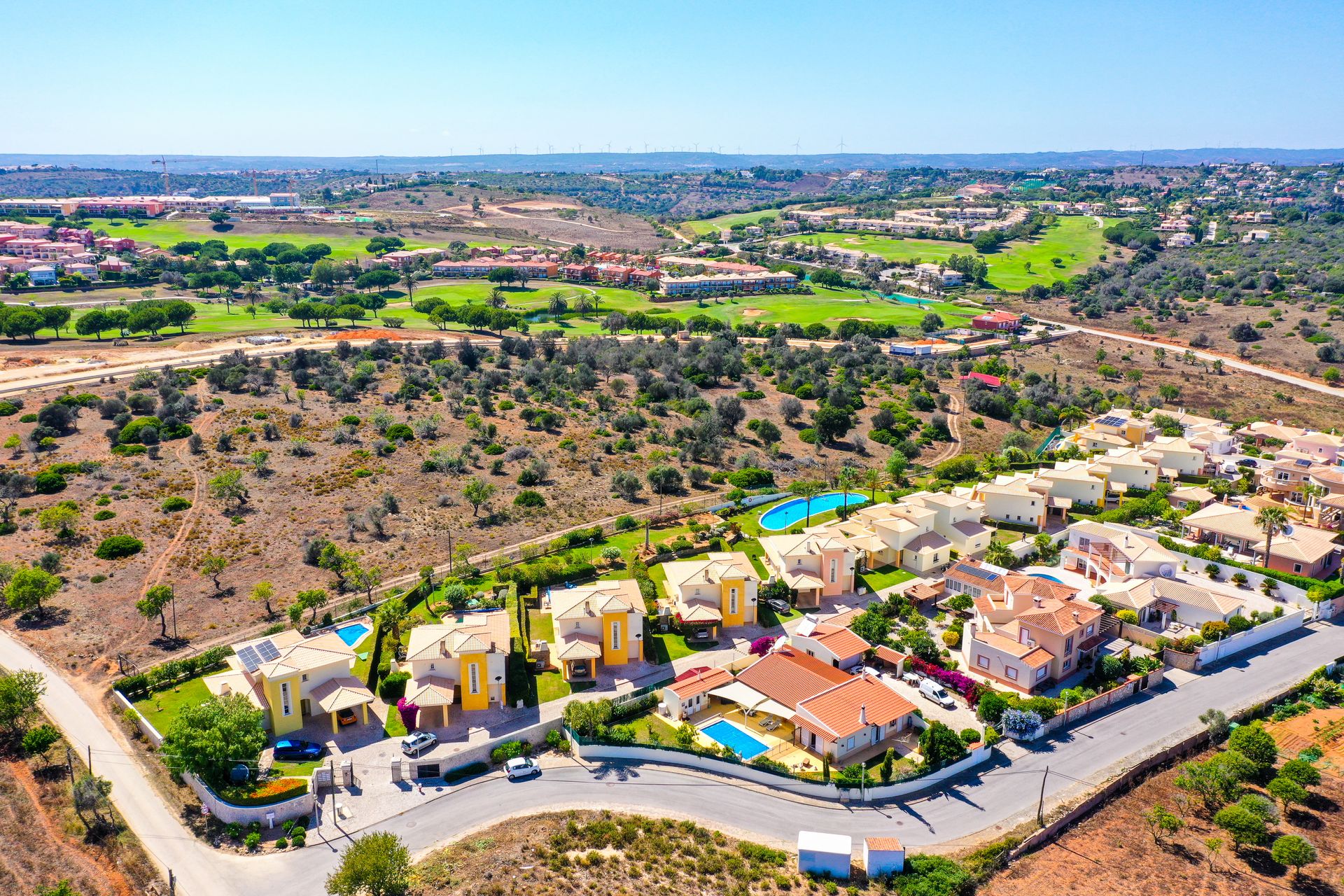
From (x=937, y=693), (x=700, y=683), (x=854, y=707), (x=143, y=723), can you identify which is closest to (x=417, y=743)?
(x=143, y=723)

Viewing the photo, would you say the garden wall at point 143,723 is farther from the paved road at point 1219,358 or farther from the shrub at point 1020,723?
the paved road at point 1219,358

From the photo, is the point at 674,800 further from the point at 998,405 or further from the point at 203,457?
the point at 998,405

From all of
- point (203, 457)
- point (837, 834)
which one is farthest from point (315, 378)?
point (837, 834)

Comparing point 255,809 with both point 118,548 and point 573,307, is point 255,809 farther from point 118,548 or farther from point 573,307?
Answer: point 573,307

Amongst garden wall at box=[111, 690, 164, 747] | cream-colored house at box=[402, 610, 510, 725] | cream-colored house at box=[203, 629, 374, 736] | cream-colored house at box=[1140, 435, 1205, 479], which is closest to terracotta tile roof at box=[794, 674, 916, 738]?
cream-colored house at box=[402, 610, 510, 725]

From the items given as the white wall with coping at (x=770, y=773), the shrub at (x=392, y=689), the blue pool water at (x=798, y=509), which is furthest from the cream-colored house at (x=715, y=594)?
the shrub at (x=392, y=689)
